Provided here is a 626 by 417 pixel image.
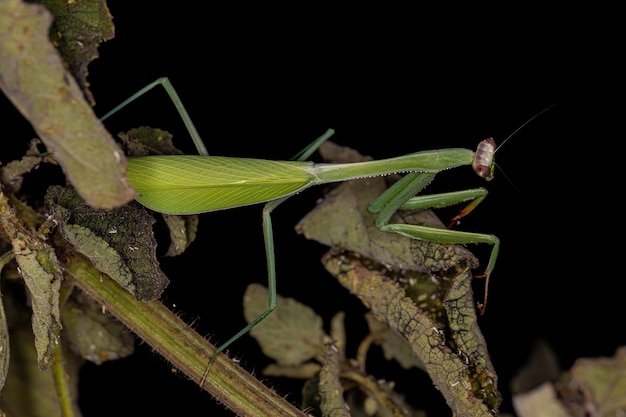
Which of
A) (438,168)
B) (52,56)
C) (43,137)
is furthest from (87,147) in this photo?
(438,168)

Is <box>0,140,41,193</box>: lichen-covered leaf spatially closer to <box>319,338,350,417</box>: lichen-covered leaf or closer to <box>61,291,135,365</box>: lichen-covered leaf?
<box>61,291,135,365</box>: lichen-covered leaf

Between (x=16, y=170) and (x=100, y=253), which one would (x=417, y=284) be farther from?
(x=16, y=170)

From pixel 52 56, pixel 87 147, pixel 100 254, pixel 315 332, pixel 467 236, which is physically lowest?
pixel 315 332

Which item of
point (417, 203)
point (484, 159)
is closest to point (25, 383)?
point (417, 203)

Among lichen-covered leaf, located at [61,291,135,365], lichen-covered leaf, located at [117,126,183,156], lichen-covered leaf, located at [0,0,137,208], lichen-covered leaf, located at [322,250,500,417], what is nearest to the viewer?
lichen-covered leaf, located at [0,0,137,208]

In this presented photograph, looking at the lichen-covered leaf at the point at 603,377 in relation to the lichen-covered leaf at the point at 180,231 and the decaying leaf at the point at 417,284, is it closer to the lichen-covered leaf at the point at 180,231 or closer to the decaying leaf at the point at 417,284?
the decaying leaf at the point at 417,284

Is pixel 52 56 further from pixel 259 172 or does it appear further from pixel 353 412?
pixel 353 412

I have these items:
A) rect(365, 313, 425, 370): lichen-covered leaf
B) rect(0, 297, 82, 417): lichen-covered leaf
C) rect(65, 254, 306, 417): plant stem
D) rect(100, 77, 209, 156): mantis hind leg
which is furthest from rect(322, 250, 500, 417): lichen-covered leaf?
rect(0, 297, 82, 417): lichen-covered leaf
